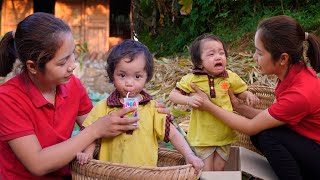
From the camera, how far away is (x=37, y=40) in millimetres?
2025

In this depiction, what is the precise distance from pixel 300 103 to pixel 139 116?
2.44 feet

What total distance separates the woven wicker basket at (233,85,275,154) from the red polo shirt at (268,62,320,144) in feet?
1.71

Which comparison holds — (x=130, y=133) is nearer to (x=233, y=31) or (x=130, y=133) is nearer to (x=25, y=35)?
(x=25, y=35)

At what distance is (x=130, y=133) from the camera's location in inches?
84.7

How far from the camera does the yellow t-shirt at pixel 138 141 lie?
214 centimetres

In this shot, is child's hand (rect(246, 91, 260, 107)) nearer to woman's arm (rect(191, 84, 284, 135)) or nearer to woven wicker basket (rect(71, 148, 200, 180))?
woman's arm (rect(191, 84, 284, 135))

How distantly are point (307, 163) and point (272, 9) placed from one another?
16.8ft

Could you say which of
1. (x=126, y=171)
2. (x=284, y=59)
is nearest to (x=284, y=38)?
(x=284, y=59)

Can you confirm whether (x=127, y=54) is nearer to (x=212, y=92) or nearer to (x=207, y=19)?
(x=212, y=92)

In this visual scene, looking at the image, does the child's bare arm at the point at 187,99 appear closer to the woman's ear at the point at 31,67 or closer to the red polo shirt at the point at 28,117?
the red polo shirt at the point at 28,117

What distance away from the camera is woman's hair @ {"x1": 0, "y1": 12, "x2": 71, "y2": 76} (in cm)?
203

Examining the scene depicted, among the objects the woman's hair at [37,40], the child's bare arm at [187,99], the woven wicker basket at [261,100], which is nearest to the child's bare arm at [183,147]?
the child's bare arm at [187,99]

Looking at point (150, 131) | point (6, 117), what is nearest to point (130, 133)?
point (150, 131)

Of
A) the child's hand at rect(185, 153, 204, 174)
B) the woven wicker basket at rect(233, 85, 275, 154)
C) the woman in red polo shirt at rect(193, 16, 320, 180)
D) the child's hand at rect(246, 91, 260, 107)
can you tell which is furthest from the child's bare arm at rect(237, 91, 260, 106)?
the child's hand at rect(185, 153, 204, 174)
